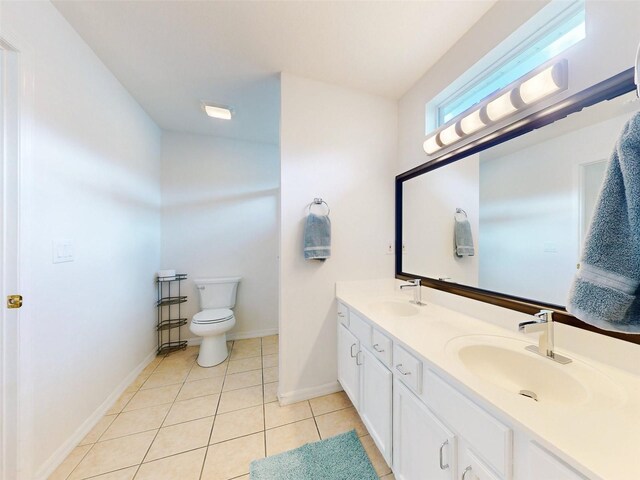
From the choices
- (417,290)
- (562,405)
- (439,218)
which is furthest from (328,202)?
(562,405)

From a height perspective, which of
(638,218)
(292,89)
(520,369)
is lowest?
(520,369)

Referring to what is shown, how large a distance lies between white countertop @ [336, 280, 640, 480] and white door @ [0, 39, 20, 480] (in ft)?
5.66

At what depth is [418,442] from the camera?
3.10 feet

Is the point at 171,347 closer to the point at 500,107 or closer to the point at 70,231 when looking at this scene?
Result: the point at 70,231

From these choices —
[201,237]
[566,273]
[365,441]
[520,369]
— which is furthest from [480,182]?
[201,237]

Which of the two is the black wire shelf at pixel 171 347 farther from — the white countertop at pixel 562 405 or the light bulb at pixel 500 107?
the light bulb at pixel 500 107

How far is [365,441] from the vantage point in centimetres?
140

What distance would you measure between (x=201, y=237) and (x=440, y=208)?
2.52 m

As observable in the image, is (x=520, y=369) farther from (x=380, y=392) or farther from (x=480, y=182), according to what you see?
(x=480, y=182)

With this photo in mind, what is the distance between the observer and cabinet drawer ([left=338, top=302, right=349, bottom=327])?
5.48 ft

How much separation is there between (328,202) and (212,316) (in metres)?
1.64

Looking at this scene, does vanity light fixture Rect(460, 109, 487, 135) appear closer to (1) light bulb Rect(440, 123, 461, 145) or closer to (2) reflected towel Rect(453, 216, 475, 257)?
(1) light bulb Rect(440, 123, 461, 145)

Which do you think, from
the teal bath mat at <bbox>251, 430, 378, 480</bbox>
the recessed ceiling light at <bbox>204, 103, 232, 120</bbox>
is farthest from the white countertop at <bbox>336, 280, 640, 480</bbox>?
the recessed ceiling light at <bbox>204, 103, 232, 120</bbox>

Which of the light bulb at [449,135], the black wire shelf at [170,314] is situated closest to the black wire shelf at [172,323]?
the black wire shelf at [170,314]
